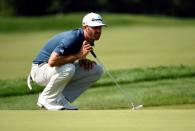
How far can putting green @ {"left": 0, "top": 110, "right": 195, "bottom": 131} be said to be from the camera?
Result: 4.61 metres

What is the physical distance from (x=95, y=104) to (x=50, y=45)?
135cm

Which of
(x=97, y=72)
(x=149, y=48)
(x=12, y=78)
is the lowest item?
(x=149, y=48)

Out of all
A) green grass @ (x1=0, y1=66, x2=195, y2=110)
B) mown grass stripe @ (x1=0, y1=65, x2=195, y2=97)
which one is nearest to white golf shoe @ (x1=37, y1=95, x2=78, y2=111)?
green grass @ (x1=0, y1=66, x2=195, y2=110)

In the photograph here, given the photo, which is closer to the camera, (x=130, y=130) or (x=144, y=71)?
(x=130, y=130)

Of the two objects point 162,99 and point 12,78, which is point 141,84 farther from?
point 12,78

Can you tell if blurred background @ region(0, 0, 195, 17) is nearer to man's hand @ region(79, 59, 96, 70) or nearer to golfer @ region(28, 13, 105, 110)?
man's hand @ region(79, 59, 96, 70)

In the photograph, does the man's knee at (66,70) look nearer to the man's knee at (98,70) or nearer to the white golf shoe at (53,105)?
the white golf shoe at (53,105)

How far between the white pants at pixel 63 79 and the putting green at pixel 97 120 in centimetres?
86

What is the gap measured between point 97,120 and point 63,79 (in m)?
1.31

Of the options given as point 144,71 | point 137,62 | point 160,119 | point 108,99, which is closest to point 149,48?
point 137,62

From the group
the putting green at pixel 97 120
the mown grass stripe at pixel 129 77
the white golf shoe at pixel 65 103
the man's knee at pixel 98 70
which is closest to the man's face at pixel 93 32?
the man's knee at pixel 98 70

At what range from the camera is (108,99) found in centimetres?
779

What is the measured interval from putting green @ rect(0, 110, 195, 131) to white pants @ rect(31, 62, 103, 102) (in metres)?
0.86

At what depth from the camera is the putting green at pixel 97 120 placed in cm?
461
